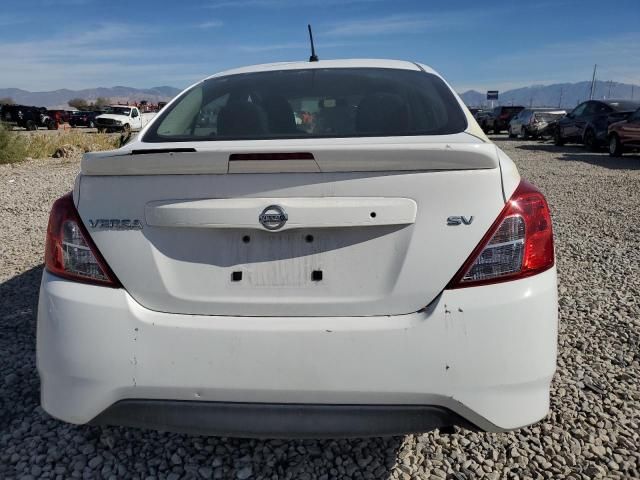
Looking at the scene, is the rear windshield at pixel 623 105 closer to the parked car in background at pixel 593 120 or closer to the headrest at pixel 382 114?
the parked car in background at pixel 593 120

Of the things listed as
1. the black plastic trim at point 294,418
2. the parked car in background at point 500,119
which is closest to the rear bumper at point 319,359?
the black plastic trim at point 294,418

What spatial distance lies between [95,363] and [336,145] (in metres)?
1.07

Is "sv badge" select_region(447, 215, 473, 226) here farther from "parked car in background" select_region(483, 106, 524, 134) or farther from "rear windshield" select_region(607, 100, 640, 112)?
→ "parked car in background" select_region(483, 106, 524, 134)

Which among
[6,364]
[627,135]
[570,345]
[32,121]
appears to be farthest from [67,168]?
[32,121]

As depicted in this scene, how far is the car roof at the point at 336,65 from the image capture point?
3019mm

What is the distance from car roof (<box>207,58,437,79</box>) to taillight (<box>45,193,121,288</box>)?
149 centimetres

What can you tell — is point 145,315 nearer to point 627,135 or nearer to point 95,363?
point 95,363

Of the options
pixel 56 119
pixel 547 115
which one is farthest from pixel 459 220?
pixel 56 119

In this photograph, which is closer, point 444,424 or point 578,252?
point 444,424

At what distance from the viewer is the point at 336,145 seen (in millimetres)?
1803

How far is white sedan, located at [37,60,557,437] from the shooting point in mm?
1734

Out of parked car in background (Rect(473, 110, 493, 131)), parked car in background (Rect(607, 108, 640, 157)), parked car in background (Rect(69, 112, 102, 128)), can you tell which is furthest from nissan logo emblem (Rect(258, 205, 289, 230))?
parked car in background (Rect(69, 112, 102, 128))

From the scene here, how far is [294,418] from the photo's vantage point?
1.77m

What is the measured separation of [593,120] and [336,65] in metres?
16.8
